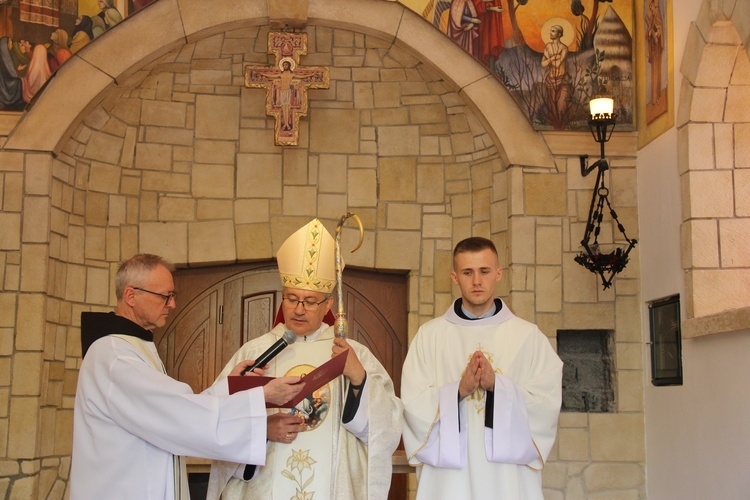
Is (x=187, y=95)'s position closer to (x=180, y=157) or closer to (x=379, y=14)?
(x=180, y=157)

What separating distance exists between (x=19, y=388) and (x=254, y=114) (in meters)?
2.43

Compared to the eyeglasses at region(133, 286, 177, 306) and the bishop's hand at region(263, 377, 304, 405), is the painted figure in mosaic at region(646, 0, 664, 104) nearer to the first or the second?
the bishop's hand at region(263, 377, 304, 405)

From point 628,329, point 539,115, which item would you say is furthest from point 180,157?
point 628,329

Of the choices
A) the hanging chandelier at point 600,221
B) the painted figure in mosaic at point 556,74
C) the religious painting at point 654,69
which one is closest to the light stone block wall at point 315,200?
the hanging chandelier at point 600,221

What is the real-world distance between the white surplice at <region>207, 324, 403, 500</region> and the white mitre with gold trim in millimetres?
446

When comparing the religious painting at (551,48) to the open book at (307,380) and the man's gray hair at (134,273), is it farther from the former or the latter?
the man's gray hair at (134,273)

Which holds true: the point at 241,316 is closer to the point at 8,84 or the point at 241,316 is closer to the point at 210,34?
the point at 210,34

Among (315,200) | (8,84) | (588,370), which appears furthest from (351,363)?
(8,84)

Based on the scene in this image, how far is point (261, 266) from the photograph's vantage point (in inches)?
276

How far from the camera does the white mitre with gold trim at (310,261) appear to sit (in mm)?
4348

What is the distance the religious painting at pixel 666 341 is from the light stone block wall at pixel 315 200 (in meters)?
0.17

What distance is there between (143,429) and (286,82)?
3.38 metres

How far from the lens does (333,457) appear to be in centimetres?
418

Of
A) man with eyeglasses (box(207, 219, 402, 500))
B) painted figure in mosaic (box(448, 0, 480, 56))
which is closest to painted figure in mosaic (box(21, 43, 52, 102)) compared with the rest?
painted figure in mosaic (box(448, 0, 480, 56))
